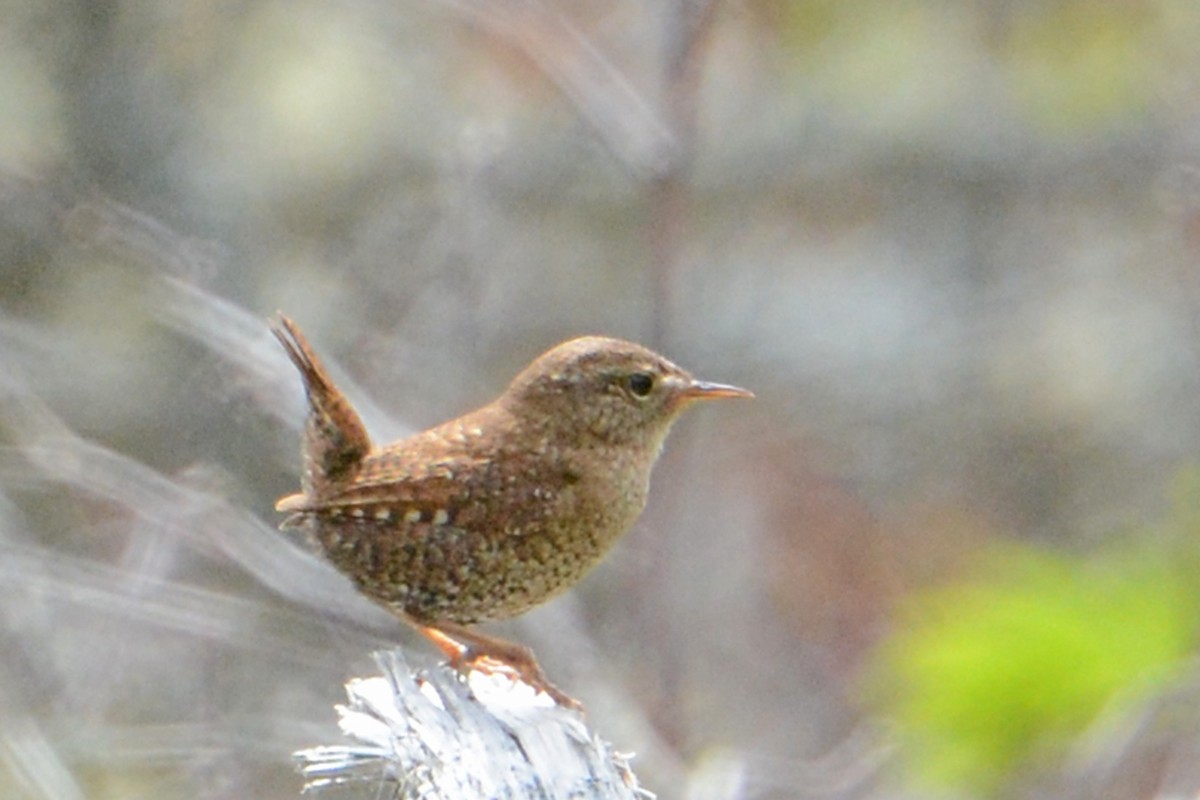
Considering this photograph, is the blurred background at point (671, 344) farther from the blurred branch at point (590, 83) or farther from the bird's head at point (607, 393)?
the bird's head at point (607, 393)

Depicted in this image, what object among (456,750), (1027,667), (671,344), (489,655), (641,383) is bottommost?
(456,750)

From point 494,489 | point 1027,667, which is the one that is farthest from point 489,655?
point 1027,667

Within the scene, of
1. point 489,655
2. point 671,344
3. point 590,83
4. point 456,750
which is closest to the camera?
point 456,750

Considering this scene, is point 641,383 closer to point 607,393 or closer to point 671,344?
point 607,393

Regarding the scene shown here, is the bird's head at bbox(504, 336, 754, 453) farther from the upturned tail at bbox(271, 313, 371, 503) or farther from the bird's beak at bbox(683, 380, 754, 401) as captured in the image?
the upturned tail at bbox(271, 313, 371, 503)

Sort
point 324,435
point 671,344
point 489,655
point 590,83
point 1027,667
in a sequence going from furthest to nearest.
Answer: point 671,344, point 590,83, point 1027,667, point 324,435, point 489,655

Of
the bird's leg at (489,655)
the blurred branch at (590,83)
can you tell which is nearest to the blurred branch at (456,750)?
the bird's leg at (489,655)

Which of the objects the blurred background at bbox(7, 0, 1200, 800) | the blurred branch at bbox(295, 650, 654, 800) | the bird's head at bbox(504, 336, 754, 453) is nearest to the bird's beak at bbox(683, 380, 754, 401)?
the bird's head at bbox(504, 336, 754, 453)
